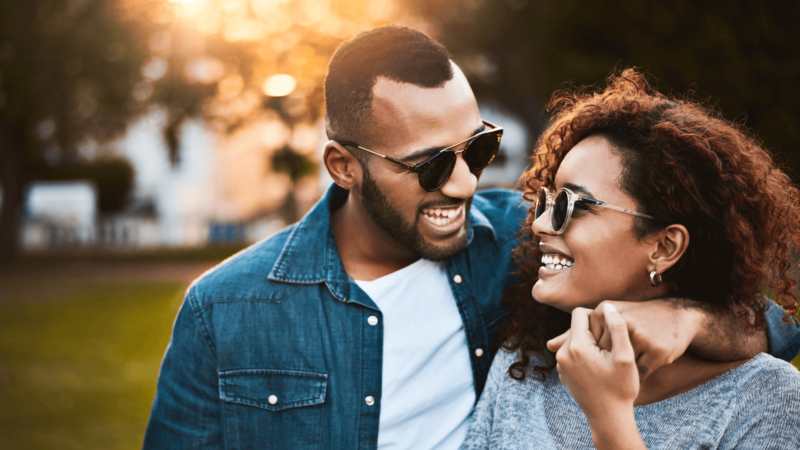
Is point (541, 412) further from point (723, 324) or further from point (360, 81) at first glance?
point (360, 81)

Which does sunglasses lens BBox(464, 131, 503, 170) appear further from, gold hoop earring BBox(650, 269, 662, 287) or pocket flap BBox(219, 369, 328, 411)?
pocket flap BBox(219, 369, 328, 411)

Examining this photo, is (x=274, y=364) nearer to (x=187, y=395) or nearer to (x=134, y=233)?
(x=187, y=395)

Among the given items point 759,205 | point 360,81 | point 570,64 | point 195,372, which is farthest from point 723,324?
point 570,64

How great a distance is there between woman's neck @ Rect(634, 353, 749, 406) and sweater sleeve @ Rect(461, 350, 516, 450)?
627 millimetres

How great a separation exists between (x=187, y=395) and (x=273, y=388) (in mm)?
417

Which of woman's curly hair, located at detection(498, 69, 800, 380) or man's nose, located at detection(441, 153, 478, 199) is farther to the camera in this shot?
man's nose, located at detection(441, 153, 478, 199)

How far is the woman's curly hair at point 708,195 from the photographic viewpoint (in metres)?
2.28

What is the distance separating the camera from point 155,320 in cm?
1184

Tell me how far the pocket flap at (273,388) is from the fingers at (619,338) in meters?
1.48

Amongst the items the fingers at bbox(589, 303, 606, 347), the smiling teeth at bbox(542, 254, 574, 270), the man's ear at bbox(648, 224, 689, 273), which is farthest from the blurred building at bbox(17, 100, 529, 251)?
the fingers at bbox(589, 303, 606, 347)

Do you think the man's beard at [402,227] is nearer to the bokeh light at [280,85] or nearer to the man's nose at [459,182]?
the man's nose at [459,182]

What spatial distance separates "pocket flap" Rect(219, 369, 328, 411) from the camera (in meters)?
2.91

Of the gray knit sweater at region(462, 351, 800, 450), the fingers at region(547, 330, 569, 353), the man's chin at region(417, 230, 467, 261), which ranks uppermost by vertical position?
the fingers at region(547, 330, 569, 353)

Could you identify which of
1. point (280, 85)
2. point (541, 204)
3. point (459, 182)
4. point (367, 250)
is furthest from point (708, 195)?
point (280, 85)
